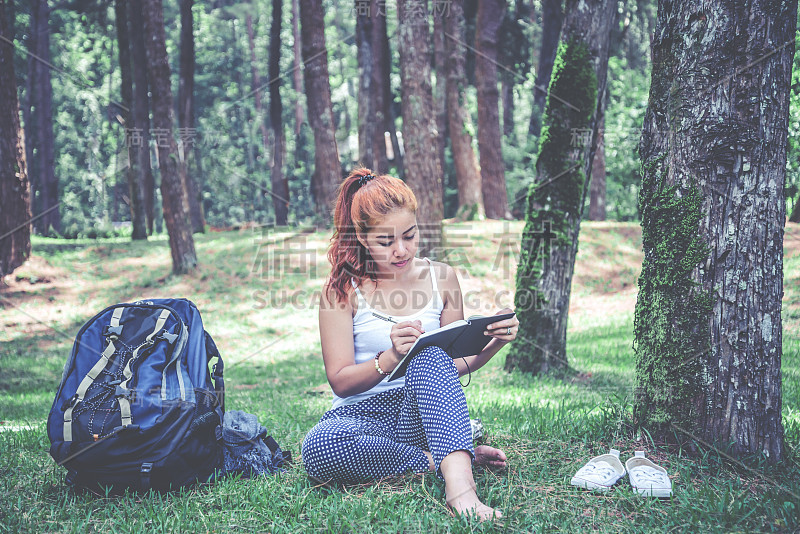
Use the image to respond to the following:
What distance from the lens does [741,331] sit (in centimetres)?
277

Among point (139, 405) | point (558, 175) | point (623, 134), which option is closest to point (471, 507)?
point (139, 405)

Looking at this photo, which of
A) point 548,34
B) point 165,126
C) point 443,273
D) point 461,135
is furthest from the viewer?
point 548,34

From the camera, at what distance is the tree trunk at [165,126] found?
11383 mm

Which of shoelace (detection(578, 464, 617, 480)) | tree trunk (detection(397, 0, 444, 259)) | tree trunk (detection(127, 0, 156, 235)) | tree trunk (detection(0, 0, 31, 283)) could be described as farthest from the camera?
tree trunk (detection(127, 0, 156, 235))

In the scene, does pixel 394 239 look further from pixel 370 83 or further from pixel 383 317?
pixel 370 83

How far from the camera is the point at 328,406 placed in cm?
520

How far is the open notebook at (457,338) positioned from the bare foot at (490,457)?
49 centimetres

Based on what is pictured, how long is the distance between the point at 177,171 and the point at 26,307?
352cm

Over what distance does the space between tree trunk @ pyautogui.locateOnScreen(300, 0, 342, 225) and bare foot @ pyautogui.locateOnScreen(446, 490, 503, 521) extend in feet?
35.5

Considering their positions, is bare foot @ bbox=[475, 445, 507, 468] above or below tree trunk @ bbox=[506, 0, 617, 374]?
below

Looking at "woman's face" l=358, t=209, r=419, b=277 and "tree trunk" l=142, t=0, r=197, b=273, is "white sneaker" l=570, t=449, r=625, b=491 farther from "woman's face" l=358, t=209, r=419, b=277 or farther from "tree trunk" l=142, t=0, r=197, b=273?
"tree trunk" l=142, t=0, r=197, b=273

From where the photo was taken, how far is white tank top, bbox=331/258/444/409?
10.00 ft

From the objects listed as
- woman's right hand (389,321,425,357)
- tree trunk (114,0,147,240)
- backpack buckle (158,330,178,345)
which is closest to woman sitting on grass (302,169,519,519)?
woman's right hand (389,321,425,357)

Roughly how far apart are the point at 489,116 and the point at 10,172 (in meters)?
10.1
